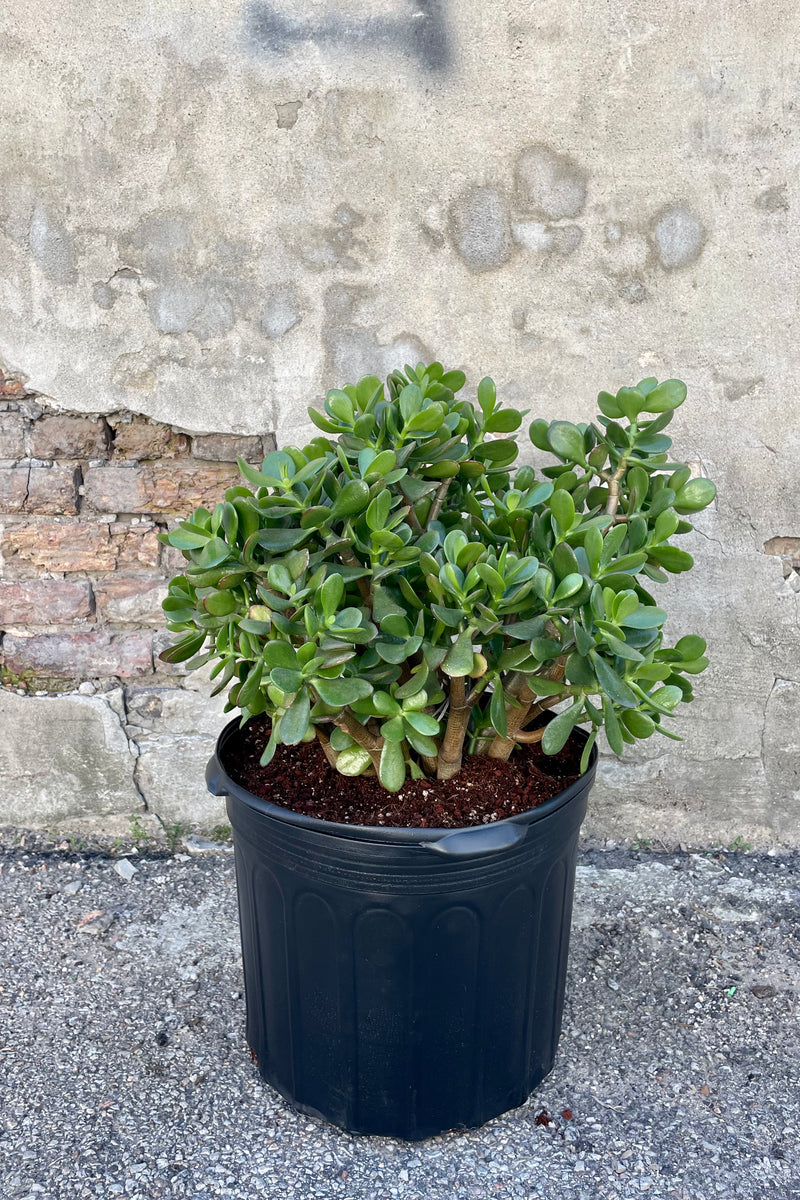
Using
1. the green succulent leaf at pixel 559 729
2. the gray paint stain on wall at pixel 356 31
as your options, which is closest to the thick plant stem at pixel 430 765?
the green succulent leaf at pixel 559 729

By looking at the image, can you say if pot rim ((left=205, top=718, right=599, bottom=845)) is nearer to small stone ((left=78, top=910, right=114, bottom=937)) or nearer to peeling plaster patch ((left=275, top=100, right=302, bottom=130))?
small stone ((left=78, top=910, right=114, bottom=937))

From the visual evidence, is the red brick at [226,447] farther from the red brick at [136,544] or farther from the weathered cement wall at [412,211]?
the red brick at [136,544]

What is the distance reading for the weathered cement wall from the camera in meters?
1.92

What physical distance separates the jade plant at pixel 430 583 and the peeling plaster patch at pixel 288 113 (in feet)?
2.54

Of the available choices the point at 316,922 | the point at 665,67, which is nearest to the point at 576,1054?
the point at 316,922

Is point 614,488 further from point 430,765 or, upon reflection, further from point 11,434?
point 11,434

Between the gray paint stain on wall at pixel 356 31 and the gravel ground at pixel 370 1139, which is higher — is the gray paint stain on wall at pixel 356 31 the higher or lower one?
the higher one

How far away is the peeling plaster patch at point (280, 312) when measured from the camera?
6.63 ft

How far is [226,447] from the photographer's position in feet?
7.04

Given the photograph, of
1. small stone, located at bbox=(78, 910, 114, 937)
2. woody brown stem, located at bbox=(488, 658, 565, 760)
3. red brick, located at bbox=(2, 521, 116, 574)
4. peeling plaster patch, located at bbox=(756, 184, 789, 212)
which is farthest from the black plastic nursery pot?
peeling plaster patch, located at bbox=(756, 184, 789, 212)

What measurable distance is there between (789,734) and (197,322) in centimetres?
167

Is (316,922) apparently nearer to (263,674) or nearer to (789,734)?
(263,674)

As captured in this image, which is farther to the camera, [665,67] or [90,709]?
[90,709]

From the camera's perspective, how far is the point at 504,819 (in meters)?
1.39
